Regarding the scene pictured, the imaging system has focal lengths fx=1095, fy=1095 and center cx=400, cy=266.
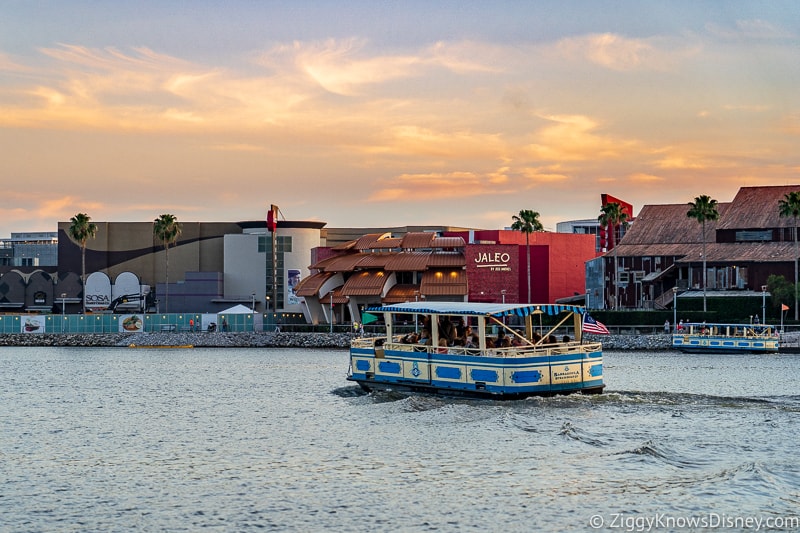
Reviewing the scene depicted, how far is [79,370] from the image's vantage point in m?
82.4

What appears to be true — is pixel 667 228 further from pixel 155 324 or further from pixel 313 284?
pixel 155 324

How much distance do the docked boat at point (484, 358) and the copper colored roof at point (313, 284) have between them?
3373 inches

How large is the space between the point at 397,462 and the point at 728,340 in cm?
6917

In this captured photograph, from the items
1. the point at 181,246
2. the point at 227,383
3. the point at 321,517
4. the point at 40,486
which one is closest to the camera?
the point at 321,517

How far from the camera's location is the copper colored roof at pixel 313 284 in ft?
448

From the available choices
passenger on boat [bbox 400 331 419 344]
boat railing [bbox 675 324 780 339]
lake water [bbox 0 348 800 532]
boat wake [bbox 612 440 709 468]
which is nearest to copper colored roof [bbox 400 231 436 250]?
boat railing [bbox 675 324 780 339]

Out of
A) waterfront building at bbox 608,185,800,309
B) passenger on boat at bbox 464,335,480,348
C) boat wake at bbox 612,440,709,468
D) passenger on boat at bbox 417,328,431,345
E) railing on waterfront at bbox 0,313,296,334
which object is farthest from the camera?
railing on waterfront at bbox 0,313,296,334

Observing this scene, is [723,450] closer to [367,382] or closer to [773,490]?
[773,490]

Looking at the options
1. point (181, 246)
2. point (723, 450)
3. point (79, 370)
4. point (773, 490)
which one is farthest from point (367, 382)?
point (181, 246)

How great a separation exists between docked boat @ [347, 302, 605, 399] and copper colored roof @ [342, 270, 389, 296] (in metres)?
82.1

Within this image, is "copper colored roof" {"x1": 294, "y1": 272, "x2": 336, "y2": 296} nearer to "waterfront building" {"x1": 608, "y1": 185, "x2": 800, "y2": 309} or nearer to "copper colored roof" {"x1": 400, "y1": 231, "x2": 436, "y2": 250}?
"copper colored roof" {"x1": 400, "y1": 231, "x2": 436, "y2": 250}

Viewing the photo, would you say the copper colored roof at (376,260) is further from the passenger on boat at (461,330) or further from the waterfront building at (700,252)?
the passenger on boat at (461,330)

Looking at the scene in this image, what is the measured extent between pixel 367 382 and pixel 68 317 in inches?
3815

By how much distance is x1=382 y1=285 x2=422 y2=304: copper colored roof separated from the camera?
13212 centimetres
